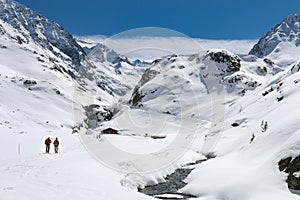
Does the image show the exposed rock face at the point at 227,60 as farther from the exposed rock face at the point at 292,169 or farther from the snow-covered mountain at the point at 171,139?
the exposed rock face at the point at 292,169

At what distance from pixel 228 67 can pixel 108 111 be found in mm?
43192

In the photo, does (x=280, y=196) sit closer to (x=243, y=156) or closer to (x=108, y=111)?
(x=243, y=156)

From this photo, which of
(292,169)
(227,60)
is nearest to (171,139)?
(292,169)

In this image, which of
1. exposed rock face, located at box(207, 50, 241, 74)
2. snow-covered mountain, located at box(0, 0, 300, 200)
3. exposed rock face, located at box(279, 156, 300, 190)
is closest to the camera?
exposed rock face, located at box(279, 156, 300, 190)

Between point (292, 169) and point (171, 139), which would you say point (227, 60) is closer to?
point (171, 139)

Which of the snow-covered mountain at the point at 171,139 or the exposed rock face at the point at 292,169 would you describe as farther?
the snow-covered mountain at the point at 171,139

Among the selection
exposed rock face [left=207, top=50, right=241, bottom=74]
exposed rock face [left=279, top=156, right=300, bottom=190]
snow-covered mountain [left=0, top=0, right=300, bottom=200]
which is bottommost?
exposed rock face [left=279, top=156, right=300, bottom=190]

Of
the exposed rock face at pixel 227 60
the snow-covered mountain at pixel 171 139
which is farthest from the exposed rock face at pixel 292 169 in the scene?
the exposed rock face at pixel 227 60

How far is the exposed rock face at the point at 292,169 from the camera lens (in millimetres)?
16288

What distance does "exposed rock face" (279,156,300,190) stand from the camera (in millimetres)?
16288

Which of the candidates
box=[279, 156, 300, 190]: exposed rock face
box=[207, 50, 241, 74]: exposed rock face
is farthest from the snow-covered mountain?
box=[207, 50, 241, 74]: exposed rock face

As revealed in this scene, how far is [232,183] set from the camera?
18859 millimetres

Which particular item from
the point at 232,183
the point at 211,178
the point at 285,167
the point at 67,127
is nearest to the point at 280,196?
the point at 285,167

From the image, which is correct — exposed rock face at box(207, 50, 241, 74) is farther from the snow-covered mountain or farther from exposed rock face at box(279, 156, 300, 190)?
exposed rock face at box(279, 156, 300, 190)
